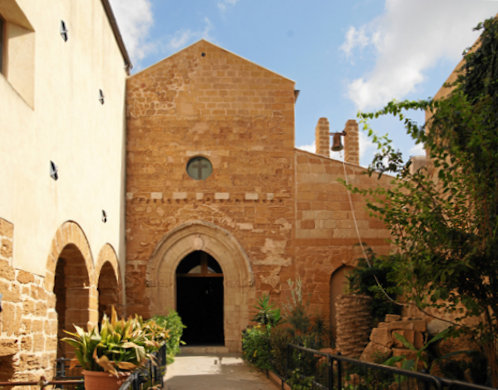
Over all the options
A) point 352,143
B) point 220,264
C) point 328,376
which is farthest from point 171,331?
point 352,143

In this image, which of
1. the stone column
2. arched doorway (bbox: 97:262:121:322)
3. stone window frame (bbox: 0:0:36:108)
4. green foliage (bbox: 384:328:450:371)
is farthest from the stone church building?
green foliage (bbox: 384:328:450:371)

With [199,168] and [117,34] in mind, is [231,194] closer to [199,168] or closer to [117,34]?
[199,168]

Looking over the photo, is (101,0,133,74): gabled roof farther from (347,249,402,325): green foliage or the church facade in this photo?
(347,249,402,325): green foliage

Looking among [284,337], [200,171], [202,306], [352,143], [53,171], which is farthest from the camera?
[202,306]

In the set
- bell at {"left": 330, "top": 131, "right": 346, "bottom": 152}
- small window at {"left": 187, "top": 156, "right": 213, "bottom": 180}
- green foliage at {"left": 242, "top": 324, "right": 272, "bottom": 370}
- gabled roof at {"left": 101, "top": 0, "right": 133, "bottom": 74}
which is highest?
gabled roof at {"left": 101, "top": 0, "right": 133, "bottom": 74}

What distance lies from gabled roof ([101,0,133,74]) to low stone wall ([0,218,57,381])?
6357 mm

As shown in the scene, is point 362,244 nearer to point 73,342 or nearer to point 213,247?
point 213,247

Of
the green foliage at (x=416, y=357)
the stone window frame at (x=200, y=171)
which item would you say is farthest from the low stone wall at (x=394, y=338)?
the stone window frame at (x=200, y=171)

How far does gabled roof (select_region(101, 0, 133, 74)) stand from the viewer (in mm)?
11227

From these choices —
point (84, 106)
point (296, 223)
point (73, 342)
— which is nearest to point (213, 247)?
point (296, 223)

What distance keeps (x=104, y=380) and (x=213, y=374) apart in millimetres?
5319

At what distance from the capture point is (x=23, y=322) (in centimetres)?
647

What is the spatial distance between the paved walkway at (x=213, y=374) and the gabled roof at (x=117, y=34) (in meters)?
7.09

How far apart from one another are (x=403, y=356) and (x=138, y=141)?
8305 millimetres
